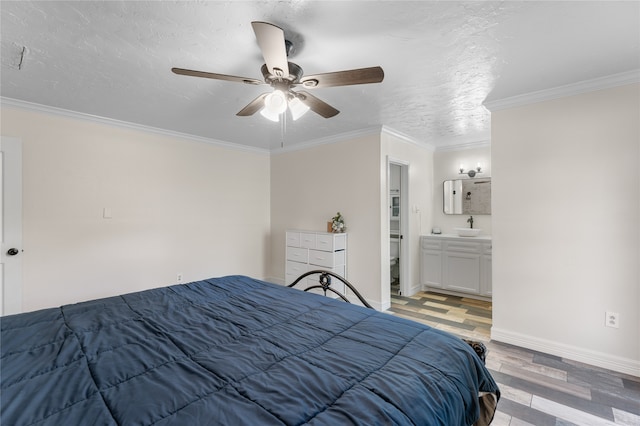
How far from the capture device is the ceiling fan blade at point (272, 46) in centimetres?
139

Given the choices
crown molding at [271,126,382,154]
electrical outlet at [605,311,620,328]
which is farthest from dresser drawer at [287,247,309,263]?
electrical outlet at [605,311,620,328]

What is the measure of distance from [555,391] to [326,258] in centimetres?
262

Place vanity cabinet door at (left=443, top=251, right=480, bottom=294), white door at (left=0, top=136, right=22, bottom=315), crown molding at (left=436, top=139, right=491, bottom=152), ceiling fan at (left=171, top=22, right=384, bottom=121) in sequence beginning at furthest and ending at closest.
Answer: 1. crown molding at (left=436, top=139, right=491, bottom=152)
2. vanity cabinet door at (left=443, top=251, right=480, bottom=294)
3. white door at (left=0, top=136, right=22, bottom=315)
4. ceiling fan at (left=171, top=22, right=384, bottom=121)

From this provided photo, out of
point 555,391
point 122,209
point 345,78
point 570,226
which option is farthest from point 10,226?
point 570,226

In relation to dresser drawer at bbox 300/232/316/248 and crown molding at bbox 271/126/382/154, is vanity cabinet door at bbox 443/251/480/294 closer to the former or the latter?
dresser drawer at bbox 300/232/316/248

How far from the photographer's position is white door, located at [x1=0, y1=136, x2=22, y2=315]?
2863 millimetres

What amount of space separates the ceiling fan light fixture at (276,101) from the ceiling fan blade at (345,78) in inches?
7.5

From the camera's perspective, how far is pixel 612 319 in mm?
2479

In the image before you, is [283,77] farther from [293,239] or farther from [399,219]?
[399,219]

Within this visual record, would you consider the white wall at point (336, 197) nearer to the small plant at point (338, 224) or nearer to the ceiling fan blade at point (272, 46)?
the small plant at point (338, 224)

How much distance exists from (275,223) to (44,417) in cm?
441

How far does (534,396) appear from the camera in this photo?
7.00 feet

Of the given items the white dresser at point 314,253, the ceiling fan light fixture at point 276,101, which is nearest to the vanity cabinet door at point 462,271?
the white dresser at point 314,253

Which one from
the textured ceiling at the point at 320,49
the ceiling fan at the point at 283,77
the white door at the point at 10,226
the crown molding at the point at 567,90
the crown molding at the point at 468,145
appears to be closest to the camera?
the ceiling fan at the point at 283,77
